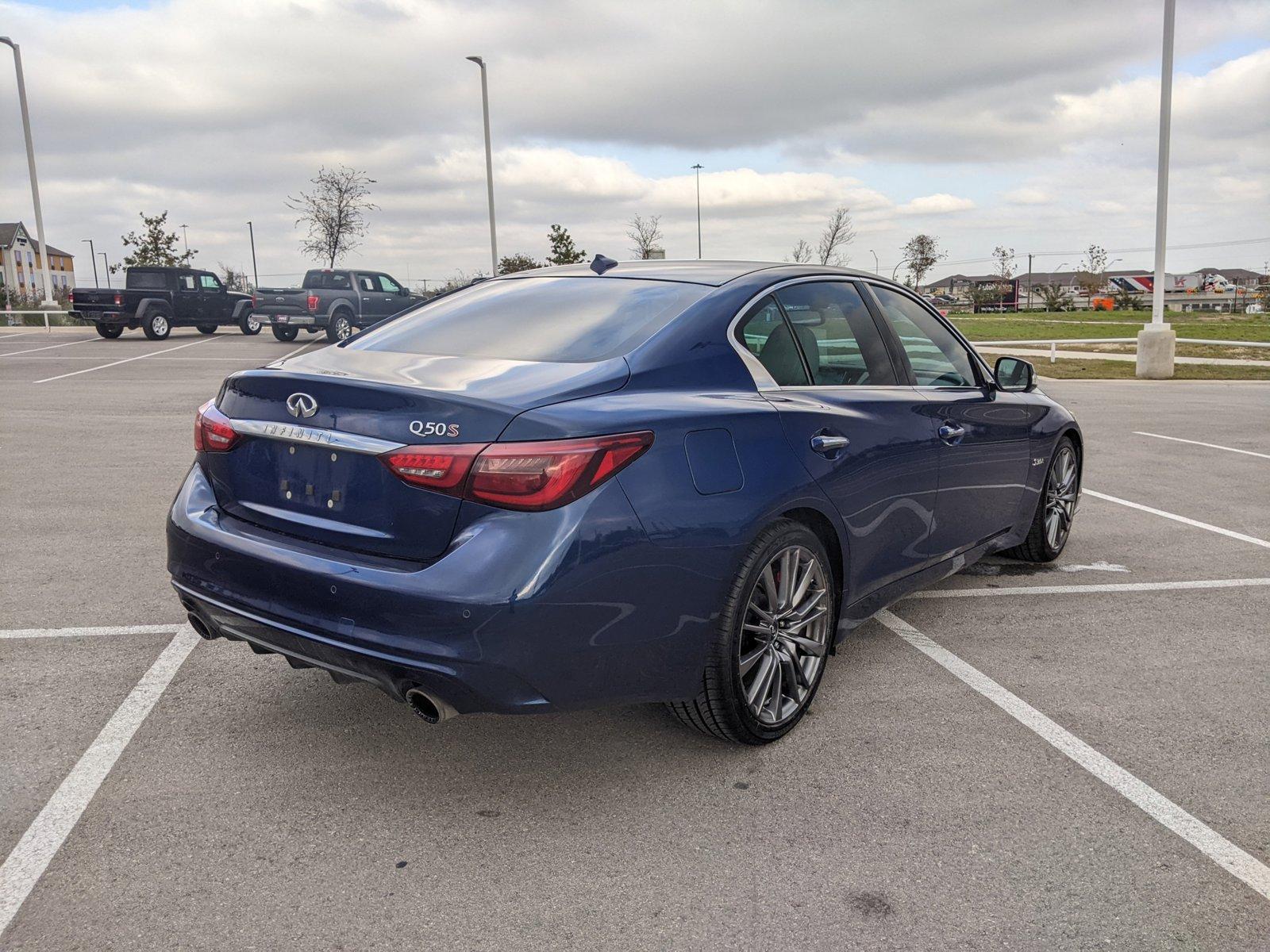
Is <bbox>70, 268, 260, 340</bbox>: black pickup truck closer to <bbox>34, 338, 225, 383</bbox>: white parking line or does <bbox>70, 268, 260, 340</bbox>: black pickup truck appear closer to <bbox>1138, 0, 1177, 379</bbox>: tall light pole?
<bbox>34, 338, 225, 383</bbox>: white parking line

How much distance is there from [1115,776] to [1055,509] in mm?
2664

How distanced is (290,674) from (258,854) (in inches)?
53.0

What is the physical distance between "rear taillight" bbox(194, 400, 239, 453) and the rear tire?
4.01m

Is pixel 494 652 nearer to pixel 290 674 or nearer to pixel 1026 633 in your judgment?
pixel 290 674

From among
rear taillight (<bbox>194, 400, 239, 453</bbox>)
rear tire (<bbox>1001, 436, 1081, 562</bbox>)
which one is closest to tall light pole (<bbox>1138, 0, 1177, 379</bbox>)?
Answer: rear tire (<bbox>1001, 436, 1081, 562</bbox>)

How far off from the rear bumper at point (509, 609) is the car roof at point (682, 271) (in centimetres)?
121

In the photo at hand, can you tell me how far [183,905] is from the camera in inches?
104

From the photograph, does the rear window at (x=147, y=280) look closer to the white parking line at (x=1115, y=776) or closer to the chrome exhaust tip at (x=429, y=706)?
the white parking line at (x=1115, y=776)

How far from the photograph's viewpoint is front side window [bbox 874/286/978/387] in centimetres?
457

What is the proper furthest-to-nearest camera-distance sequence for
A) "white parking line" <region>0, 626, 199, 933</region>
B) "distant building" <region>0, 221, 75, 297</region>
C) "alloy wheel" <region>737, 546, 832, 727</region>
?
"distant building" <region>0, 221, 75, 297</region> < "alloy wheel" <region>737, 546, 832, 727</region> < "white parking line" <region>0, 626, 199, 933</region>

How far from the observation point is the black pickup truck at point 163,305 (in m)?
27.8

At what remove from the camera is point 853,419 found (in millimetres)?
3883

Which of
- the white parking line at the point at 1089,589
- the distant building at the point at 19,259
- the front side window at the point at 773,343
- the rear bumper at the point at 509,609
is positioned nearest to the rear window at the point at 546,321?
the front side window at the point at 773,343

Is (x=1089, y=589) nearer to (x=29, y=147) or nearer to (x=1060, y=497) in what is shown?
(x=1060, y=497)
